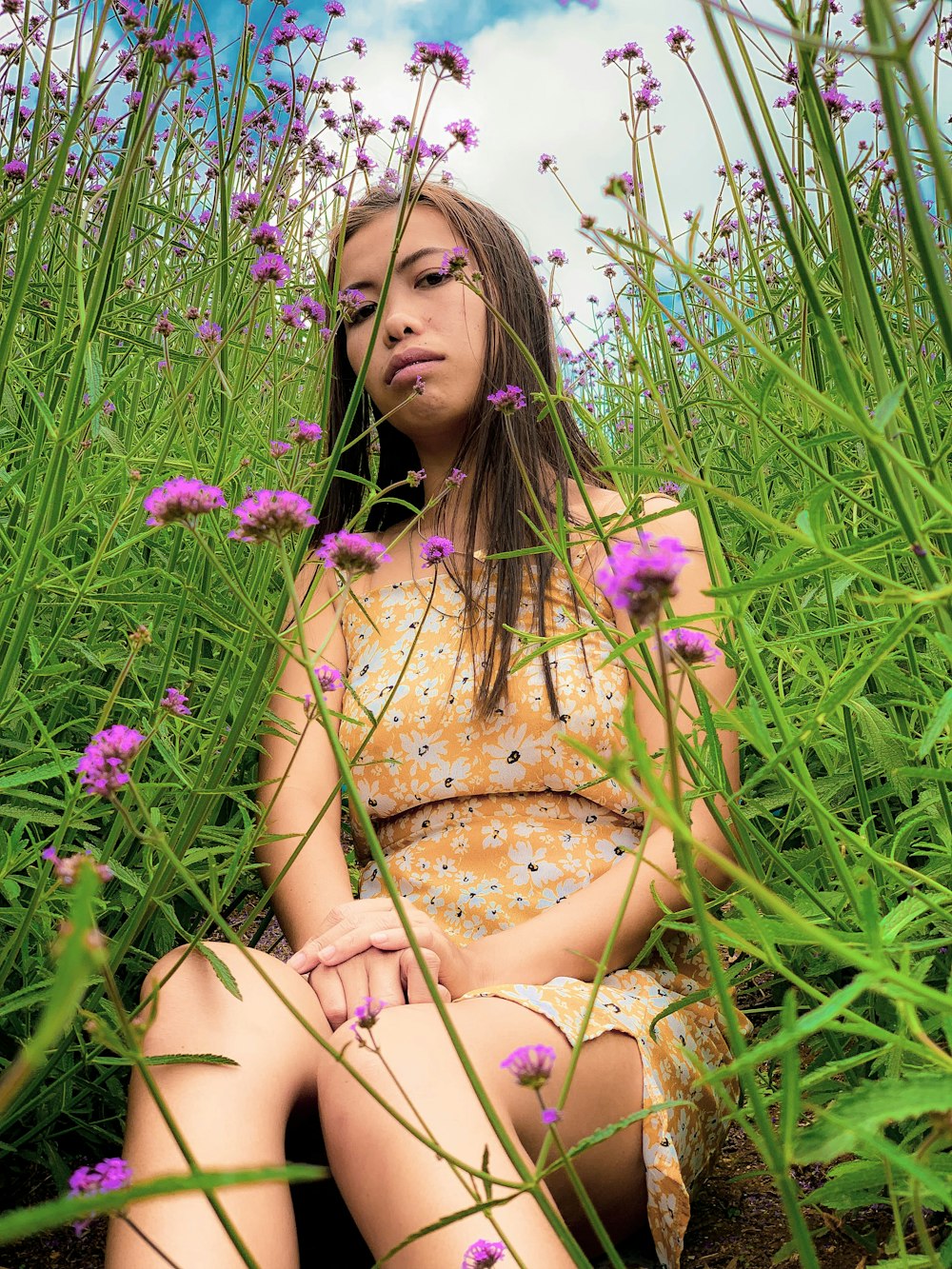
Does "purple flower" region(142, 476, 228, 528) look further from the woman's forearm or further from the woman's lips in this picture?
the woman's lips

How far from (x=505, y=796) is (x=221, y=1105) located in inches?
22.5

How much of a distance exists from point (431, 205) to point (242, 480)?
49 cm

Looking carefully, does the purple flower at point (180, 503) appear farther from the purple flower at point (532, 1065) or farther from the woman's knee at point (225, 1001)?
the woman's knee at point (225, 1001)

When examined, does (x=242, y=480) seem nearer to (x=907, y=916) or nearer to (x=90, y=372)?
(x=90, y=372)

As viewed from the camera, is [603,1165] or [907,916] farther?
[603,1165]

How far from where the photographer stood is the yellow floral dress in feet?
4.07

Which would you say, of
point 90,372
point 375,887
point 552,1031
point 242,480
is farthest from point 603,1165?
point 242,480

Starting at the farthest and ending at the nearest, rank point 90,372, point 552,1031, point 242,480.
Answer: point 242,480 → point 552,1031 → point 90,372

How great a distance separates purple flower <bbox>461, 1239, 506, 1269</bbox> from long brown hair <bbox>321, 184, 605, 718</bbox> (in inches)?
29.1

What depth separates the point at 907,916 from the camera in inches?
22.1

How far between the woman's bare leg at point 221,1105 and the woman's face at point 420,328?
0.76 meters

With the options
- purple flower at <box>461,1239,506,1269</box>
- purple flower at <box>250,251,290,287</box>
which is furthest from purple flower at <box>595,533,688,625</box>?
purple flower at <box>250,251,290,287</box>

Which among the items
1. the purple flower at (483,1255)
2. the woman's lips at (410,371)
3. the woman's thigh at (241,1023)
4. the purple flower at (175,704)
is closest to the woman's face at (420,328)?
the woman's lips at (410,371)

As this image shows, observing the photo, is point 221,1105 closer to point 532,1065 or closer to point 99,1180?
point 99,1180
